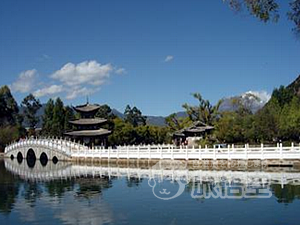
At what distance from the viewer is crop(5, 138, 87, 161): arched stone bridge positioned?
152ft

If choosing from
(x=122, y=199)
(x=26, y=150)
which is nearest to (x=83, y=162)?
(x=26, y=150)

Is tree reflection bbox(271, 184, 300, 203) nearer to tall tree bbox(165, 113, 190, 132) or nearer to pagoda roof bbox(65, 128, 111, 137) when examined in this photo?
pagoda roof bbox(65, 128, 111, 137)

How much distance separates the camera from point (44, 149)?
1994 inches

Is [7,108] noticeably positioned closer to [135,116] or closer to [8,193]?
[135,116]

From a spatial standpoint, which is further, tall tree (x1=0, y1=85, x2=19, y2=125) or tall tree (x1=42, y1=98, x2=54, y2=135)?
tall tree (x1=0, y1=85, x2=19, y2=125)

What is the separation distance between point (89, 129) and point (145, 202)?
32.2 meters

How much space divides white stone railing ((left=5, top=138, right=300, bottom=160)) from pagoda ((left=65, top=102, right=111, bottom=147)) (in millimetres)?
2393

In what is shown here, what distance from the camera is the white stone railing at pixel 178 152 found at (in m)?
28.8

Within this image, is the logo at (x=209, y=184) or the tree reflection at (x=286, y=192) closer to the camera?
the tree reflection at (x=286, y=192)

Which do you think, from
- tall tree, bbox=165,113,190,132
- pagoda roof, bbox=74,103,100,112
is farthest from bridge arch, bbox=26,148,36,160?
tall tree, bbox=165,113,190,132

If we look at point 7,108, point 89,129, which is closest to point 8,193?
point 89,129

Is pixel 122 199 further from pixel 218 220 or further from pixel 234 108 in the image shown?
pixel 234 108

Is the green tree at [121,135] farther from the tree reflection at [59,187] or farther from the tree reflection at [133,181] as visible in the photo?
the tree reflection at [133,181]

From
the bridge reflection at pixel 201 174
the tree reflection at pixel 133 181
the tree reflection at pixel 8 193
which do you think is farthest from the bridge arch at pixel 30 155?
the tree reflection at pixel 133 181
